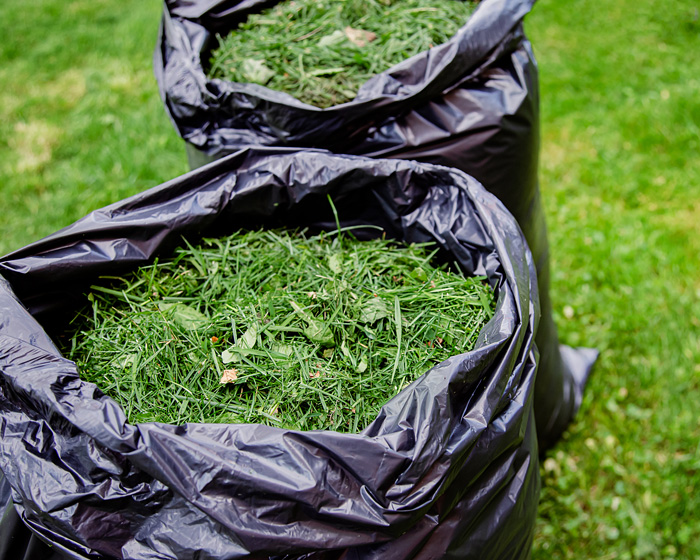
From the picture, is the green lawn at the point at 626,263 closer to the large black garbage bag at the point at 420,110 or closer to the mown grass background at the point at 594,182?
the mown grass background at the point at 594,182

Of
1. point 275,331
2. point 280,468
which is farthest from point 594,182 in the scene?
point 280,468

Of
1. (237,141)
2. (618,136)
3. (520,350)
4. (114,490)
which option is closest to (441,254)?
(520,350)

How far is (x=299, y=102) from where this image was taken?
55.6 inches

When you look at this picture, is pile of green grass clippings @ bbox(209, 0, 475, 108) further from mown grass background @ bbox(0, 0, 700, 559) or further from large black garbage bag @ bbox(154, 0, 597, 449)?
mown grass background @ bbox(0, 0, 700, 559)

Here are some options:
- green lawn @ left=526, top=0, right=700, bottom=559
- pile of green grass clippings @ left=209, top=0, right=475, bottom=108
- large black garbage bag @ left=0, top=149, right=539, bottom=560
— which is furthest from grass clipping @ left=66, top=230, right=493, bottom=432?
green lawn @ left=526, top=0, right=700, bottom=559

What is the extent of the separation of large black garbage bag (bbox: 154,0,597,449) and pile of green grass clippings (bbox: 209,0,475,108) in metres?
0.12

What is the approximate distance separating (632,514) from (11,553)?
64.8 inches

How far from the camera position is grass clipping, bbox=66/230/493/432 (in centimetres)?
106

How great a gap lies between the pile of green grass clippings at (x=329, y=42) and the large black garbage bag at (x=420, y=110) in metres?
0.12

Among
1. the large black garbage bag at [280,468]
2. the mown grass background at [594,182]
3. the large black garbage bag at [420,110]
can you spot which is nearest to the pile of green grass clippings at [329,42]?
the large black garbage bag at [420,110]

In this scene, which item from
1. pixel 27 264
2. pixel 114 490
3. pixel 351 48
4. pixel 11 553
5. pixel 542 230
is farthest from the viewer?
pixel 542 230

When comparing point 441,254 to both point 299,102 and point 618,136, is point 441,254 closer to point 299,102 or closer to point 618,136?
point 299,102

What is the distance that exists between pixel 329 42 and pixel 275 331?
917mm

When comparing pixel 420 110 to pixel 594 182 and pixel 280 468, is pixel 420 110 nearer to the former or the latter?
pixel 280 468
